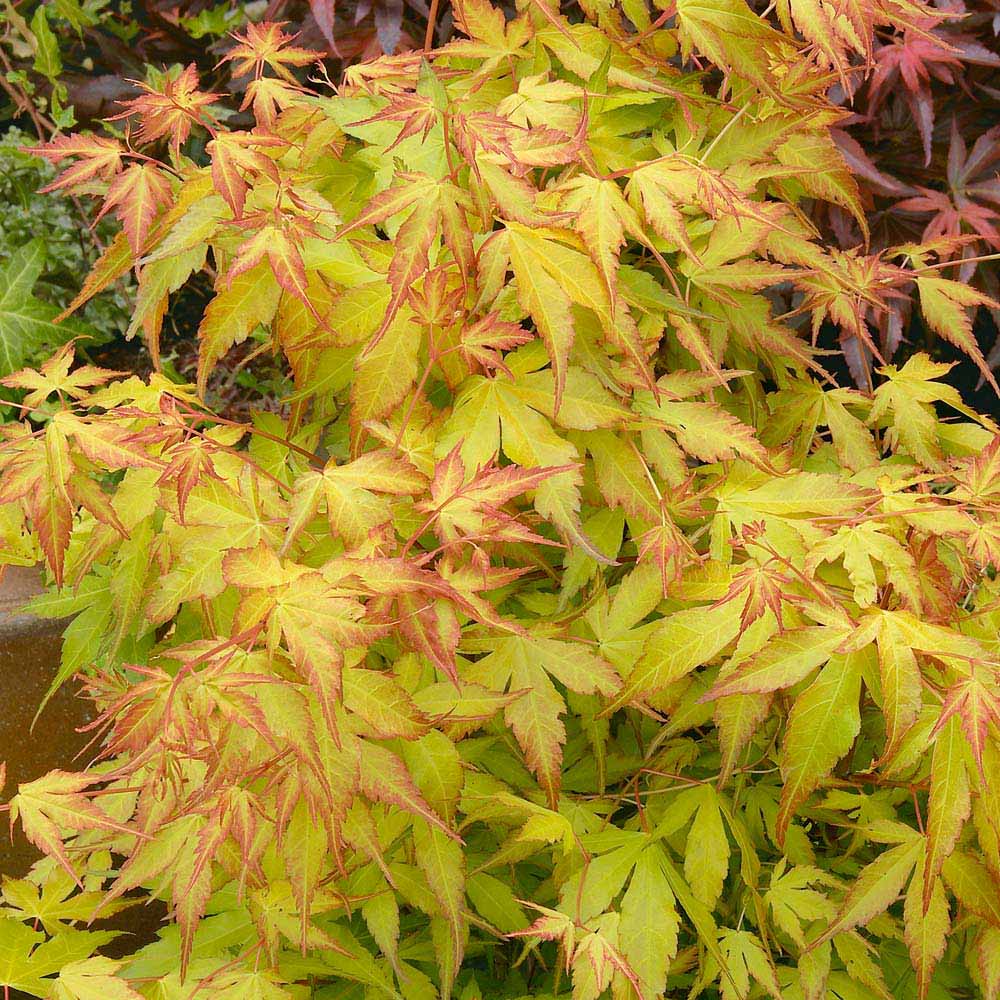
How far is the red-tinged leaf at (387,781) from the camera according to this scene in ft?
3.02

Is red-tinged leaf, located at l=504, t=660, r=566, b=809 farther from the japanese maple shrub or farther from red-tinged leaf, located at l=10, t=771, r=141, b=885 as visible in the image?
red-tinged leaf, located at l=10, t=771, r=141, b=885

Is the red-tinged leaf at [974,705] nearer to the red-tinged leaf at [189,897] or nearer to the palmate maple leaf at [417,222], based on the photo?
the palmate maple leaf at [417,222]

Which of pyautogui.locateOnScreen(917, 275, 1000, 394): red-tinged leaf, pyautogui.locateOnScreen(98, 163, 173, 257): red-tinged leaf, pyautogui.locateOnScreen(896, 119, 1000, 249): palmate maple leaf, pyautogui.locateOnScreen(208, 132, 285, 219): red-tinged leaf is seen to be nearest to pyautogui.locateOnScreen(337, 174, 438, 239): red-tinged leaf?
pyautogui.locateOnScreen(208, 132, 285, 219): red-tinged leaf

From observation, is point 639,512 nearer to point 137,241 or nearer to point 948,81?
point 137,241

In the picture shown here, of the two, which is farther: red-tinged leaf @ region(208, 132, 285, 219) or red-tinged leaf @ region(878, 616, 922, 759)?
red-tinged leaf @ region(208, 132, 285, 219)

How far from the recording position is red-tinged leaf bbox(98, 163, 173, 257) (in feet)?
3.43

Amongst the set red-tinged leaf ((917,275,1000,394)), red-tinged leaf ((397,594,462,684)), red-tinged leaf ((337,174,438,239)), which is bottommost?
red-tinged leaf ((397,594,462,684))

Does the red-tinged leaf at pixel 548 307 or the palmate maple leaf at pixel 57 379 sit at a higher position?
the red-tinged leaf at pixel 548 307

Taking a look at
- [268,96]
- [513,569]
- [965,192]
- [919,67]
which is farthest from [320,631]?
[965,192]

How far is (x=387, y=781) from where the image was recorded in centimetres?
93

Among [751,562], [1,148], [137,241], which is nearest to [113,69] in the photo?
[1,148]

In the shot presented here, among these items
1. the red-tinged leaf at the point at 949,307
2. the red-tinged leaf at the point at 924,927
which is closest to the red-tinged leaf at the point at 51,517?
the red-tinged leaf at the point at 924,927

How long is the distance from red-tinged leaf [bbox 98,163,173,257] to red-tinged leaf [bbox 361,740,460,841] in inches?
21.2

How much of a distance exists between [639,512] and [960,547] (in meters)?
0.41
